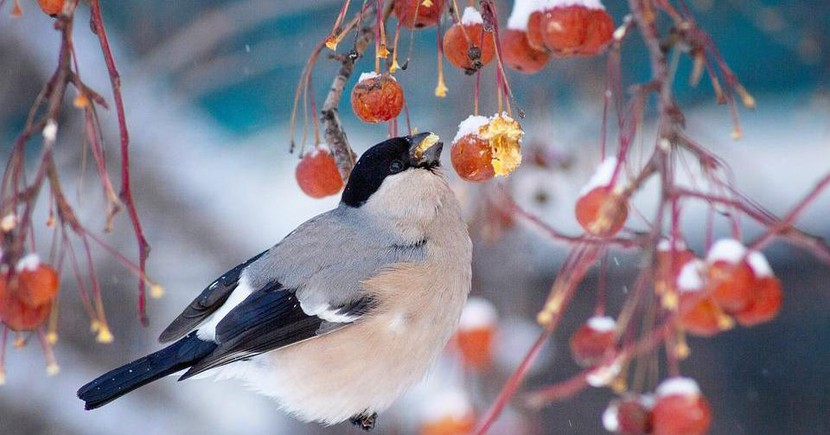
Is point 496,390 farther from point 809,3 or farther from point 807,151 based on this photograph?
point 807,151

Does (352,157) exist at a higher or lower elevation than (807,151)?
higher

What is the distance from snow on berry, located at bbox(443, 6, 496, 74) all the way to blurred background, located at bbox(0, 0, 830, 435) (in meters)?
1.77

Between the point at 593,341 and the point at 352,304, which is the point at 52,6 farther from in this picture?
the point at 593,341

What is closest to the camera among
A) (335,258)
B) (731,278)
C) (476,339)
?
(731,278)

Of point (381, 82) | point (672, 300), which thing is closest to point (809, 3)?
point (381, 82)

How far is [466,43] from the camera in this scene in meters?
2.00

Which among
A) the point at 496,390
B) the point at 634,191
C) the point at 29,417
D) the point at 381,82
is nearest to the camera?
the point at 634,191

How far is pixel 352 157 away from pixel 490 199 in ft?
1.76

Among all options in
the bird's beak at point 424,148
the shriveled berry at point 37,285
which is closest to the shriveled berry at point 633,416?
the bird's beak at point 424,148

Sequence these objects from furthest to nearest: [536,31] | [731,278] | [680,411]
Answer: [536,31]
[680,411]
[731,278]

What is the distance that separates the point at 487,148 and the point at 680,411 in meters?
0.61

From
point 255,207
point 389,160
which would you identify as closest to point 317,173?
point 389,160

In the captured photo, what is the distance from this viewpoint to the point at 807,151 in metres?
5.46

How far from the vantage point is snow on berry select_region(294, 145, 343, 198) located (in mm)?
2318
